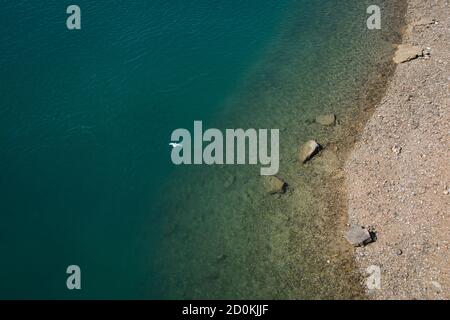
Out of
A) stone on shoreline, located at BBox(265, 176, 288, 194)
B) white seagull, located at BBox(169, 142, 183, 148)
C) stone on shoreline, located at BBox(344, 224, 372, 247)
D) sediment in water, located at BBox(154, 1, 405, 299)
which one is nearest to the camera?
sediment in water, located at BBox(154, 1, 405, 299)

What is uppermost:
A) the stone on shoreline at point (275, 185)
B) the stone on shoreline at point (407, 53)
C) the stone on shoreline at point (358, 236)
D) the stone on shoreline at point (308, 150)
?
the stone on shoreline at point (407, 53)

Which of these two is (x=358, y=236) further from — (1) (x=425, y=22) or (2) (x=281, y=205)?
(1) (x=425, y=22)

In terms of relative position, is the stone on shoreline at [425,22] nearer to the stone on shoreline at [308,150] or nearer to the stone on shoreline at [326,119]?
the stone on shoreline at [326,119]

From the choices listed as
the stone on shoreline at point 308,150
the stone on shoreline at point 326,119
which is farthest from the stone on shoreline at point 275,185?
the stone on shoreline at point 326,119

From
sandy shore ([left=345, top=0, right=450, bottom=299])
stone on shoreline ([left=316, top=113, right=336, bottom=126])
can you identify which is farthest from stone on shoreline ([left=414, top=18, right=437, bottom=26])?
stone on shoreline ([left=316, top=113, right=336, bottom=126])

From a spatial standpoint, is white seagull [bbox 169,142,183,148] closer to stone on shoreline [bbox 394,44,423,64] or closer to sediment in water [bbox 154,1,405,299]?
sediment in water [bbox 154,1,405,299]
